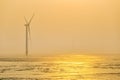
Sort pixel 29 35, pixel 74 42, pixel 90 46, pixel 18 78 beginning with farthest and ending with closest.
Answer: pixel 29 35 → pixel 74 42 → pixel 90 46 → pixel 18 78

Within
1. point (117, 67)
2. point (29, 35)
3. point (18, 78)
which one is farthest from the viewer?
point (29, 35)

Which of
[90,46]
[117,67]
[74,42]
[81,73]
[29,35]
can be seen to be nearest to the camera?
[81,73]

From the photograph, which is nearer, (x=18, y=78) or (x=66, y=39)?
(x=18, y=78)

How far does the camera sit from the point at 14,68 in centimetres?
197

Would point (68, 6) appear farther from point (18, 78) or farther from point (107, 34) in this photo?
point (18, 78)

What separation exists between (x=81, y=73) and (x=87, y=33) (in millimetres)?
4492

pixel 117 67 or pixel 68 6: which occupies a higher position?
pixel 68 6

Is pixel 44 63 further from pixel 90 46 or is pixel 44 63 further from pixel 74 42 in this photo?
Answer: pixel 74 42

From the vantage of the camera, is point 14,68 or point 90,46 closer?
point 14,68

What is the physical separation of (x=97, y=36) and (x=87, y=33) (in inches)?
10.2

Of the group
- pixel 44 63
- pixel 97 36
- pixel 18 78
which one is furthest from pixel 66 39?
pixel 18 78

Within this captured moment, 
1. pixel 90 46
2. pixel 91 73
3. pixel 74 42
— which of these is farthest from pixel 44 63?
pixel 74 42

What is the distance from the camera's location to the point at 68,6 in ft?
21.4

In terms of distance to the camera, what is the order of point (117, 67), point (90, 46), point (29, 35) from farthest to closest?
point (29, 35), point (90, 46), point (117, 67)
